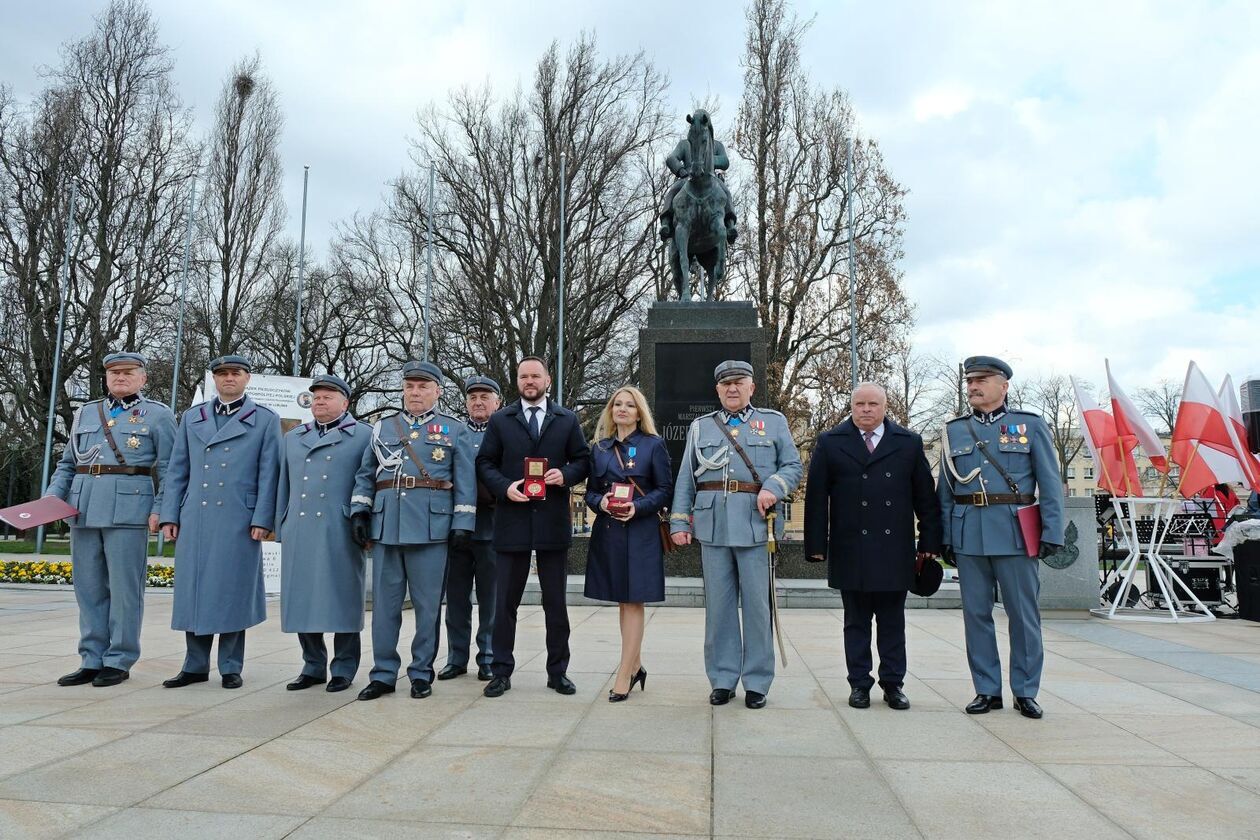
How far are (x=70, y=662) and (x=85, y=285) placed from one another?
24.5 meters

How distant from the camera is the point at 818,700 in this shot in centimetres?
493

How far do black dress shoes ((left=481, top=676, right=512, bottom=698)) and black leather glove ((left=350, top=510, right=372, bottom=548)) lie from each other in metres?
1.13

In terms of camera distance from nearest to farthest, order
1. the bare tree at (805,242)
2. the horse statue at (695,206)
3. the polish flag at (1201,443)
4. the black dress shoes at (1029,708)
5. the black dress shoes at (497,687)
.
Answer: the black dress shoes at (1029,708), the black dress shoes at (497,687), the polish flag at (1201,443), the horse statue at (695,206), the bare tree at (805,242)

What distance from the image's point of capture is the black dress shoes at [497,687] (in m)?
4.96

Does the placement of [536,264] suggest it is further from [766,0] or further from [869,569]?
[869,569]

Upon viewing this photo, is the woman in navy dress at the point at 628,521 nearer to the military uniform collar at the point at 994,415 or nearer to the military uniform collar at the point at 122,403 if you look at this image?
the military uniform collar at the point at 994,415

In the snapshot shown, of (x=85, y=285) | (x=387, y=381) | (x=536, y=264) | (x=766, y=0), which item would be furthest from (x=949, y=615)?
(x=85, y=285)

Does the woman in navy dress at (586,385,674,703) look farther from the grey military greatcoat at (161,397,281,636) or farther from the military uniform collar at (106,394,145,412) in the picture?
the military uniform collar at (106,394,145,412)

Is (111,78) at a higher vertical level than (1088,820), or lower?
higher

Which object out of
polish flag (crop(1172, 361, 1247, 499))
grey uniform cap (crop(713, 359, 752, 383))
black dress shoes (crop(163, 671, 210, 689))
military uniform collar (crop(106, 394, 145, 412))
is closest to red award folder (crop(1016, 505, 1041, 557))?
grey uniform cap (crop(713, 359, 752, 383))

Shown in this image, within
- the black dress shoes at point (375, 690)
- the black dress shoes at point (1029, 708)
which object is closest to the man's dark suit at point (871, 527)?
the black dress shoes at point (1029, 708)

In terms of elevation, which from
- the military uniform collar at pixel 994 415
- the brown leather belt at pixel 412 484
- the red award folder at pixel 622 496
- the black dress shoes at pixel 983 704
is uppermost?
the military uniform collar at pixel 994 415

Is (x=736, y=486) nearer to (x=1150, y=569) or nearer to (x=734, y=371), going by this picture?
(x=734, y=371)

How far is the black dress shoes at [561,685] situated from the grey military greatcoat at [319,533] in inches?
48.3
